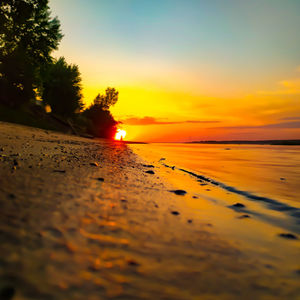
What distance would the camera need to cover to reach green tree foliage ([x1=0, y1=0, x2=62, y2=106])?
72.8 ft

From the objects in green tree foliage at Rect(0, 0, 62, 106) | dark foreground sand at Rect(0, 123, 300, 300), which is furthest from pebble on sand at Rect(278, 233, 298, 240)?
green tree foliage at Rect(0, 0, 62, 106)

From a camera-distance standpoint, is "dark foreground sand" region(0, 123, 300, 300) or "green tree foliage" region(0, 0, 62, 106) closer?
"dark foreground sand" region(0, 123, 300, 300)

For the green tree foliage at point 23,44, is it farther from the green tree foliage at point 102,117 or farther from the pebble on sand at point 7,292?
the pebble on sand at point 7,292

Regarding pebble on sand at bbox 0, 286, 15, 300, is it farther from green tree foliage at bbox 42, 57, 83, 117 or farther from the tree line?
green tree foliage at bbox 42, 57, 83, 117

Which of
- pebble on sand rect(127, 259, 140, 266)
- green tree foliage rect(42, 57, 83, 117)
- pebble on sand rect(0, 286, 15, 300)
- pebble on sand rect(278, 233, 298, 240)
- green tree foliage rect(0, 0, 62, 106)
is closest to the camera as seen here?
pebble on sand rect(0, 286, 15, 300)

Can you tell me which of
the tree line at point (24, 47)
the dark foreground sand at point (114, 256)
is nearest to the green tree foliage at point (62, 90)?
the tree line at point (24, 47)

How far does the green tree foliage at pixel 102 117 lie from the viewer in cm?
4703

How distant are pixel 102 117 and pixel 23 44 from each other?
24457mm

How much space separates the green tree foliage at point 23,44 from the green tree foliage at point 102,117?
21.2 m

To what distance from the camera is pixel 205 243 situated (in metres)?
1.39

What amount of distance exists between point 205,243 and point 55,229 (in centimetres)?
95

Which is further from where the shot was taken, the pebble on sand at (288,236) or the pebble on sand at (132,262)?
the pebble on sand at (288,236)

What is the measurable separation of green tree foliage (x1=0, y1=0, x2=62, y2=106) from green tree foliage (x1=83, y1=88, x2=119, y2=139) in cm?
2117

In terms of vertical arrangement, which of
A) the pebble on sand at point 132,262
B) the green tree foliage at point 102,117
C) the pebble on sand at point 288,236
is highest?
the green tree foliage at point 102,117
